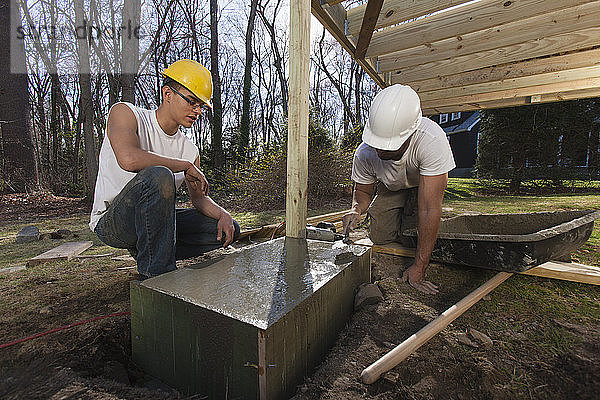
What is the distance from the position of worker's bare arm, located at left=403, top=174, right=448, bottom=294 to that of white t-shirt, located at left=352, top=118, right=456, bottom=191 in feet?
0.24

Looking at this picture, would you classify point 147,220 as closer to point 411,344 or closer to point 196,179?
point 196,179

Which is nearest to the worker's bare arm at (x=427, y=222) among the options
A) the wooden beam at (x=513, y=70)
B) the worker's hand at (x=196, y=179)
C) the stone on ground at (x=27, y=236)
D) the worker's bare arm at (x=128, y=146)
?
the worker's hand at (x=196, y=179)

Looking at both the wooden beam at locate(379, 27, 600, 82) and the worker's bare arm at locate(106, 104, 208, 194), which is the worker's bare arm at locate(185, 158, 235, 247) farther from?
the wooden beam at locate(379, 27, 600, 82)

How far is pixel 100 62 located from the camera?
9.27 meters

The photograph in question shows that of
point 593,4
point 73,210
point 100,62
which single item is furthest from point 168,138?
point 100,62

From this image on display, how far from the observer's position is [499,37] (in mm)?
3215

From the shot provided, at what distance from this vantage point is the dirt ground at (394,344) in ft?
3.55

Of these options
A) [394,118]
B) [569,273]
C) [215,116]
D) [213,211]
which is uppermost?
[215,116]

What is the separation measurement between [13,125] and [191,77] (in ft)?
28.8

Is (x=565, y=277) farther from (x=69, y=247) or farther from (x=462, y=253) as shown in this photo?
(x=69, y=247)

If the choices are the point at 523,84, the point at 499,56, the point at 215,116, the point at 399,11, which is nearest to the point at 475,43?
the point at 499,56

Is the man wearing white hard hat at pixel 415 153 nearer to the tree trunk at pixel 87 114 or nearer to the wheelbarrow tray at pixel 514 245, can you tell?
the wheelbarrow tray at pixel 514 245

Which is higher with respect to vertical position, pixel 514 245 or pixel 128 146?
pixel 128 146

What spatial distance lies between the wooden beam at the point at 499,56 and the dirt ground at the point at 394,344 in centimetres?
259
